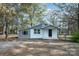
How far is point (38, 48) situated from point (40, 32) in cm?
22

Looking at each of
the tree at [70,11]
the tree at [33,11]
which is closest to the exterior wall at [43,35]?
the tree at [33,11]

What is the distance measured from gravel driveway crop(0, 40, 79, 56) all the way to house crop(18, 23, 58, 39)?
7cm

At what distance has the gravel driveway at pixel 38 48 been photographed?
1831 mm

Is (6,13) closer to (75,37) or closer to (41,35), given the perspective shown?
(41,35)

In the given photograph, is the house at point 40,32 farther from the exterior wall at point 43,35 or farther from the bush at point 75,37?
the bush at point 75,37

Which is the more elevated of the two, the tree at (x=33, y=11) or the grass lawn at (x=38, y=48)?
the tree at (x=33, y=11)

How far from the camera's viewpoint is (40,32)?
1824 mm

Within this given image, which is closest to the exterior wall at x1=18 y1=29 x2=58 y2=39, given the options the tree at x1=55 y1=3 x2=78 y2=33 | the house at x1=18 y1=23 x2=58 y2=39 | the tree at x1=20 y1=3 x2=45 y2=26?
the house at x1=18 y1=23 x2=58 y2=39

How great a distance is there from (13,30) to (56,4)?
0.68 metres

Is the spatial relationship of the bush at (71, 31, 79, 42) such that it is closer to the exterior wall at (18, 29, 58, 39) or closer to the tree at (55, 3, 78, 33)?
the tree at (55, 3, 78, 33)

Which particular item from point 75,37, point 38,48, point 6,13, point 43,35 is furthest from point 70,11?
point 6,13

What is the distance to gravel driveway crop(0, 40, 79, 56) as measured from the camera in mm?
1831

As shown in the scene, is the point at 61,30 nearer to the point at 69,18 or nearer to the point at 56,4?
the point at 69,18

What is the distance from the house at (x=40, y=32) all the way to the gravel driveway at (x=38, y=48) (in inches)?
2.8
